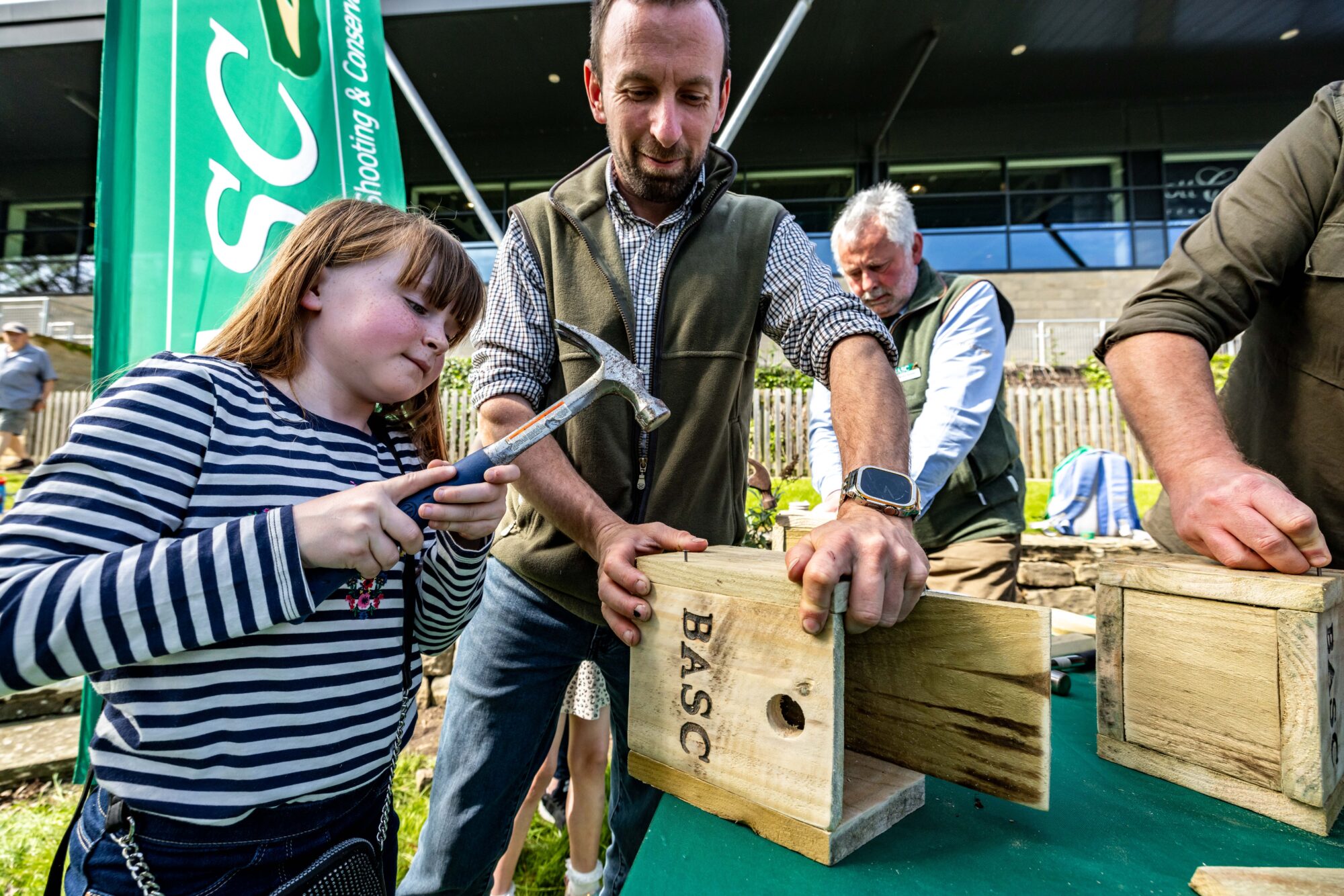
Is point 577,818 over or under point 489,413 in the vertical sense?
under

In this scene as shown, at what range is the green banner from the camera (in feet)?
7.37

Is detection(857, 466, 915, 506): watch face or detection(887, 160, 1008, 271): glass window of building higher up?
detection(887, 160, 1008, 271): glass window of building

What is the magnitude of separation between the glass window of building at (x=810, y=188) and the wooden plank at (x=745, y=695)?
47.3 feet

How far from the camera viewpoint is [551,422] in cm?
116

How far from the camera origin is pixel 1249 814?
105 centimetres

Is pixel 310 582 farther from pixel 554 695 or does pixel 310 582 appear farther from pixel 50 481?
pixel 554 695

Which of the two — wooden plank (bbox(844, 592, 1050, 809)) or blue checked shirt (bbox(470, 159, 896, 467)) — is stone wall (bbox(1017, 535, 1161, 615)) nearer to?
blue checked shirt (bbox(470, 159, 896, 467))

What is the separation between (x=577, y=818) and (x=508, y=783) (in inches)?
42.3

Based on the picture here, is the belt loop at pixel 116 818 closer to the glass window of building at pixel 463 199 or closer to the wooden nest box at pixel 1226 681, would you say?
the wooden nest box at pixel 1226 681

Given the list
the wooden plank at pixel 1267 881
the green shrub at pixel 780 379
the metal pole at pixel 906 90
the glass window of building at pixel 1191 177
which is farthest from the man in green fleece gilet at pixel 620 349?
the glass window of building at pixel 1191 177

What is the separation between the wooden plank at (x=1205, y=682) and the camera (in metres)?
1.03

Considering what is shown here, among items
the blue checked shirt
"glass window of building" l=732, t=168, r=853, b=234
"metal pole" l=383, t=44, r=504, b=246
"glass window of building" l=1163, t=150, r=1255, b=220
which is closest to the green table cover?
the blue checked shirt

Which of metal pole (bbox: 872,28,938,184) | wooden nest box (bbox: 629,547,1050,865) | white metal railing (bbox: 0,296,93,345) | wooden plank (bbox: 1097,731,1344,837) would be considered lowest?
wooden plank (bbox: 1097,731,1344,837)

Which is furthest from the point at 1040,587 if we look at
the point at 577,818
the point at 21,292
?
the point at 21,292
